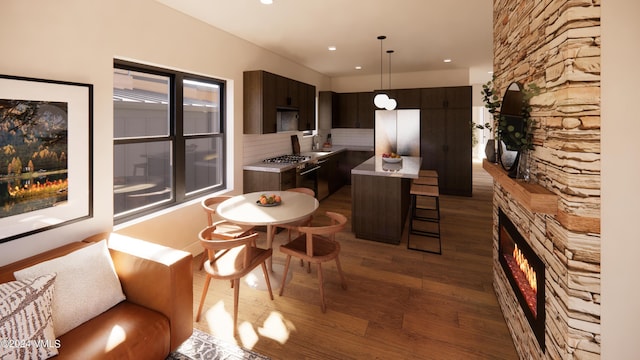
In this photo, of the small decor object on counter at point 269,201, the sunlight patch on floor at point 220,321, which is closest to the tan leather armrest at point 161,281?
the sunlight patch on floor at point 220,321

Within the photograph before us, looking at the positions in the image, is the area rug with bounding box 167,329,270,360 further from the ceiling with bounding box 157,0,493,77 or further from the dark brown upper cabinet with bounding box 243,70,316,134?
the ceiling with bounding box 157,0,493,77

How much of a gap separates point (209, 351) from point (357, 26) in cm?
390

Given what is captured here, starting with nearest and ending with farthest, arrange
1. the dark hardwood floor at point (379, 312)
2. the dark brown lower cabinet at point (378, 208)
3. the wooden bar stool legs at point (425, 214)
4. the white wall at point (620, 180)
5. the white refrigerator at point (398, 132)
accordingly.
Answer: the white wall at point (620, 180), the dark hardwood floor at point (379, 312), the wooden bar stool legs at point (425, 214), the dark brown lower cabinet at point (378, 208), the white refrigerator at point (398, 132)

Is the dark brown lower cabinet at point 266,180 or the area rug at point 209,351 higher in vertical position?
the dark brown lower cabinet at point 266,180

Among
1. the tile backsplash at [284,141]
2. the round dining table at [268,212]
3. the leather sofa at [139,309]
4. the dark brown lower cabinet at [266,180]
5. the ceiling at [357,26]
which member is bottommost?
the leather sofa at [139,309]

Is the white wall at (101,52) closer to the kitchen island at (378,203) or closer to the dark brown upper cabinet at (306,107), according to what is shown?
the dark brown upper cabinet at (306,107)

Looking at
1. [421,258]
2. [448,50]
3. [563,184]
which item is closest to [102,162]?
[563,184]

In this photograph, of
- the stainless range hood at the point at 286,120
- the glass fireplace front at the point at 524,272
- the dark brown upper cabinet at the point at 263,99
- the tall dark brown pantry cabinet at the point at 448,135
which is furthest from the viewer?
the tall dark brown pantry cabinet at the point at 448,135

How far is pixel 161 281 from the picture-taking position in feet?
6.18

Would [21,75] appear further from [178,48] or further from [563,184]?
[563,184]

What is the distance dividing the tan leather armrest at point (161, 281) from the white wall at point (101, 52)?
72 cm

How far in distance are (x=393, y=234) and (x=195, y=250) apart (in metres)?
2.57

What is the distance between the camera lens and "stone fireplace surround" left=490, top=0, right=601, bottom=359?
3.86ft

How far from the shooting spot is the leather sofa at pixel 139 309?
5.20 ft
